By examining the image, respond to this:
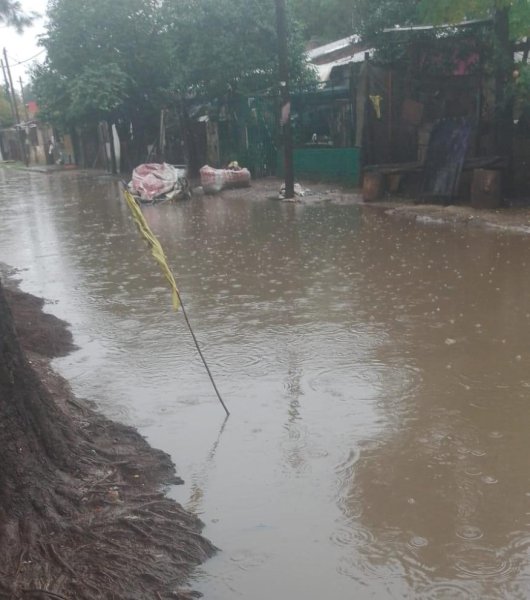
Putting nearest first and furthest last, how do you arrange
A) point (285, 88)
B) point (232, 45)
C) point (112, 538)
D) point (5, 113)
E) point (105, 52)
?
point (112, 538) → point (285, 88) → point (232, 45) → point (105, 52) → point (5, 113)

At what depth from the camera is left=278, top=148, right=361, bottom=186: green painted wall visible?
60.4 feet

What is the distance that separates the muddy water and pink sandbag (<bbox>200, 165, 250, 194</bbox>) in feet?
28.5

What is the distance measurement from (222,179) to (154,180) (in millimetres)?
1939

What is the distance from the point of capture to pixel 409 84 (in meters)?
15.7

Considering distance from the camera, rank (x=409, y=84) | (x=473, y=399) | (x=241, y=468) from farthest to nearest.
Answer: (x=409, y=84) → (x=473, y=399) → (x=241, y=468)

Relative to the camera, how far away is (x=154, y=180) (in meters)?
18.8

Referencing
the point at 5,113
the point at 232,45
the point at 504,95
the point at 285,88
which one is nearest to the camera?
the point at 504,95

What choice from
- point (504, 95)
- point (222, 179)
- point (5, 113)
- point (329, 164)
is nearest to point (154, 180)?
point (222, 179)

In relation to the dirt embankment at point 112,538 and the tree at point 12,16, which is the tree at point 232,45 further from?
the dirt embankment at point 112,538

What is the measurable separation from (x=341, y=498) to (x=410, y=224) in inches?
353

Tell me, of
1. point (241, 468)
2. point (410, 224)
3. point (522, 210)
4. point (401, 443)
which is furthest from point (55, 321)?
point (522, 210)

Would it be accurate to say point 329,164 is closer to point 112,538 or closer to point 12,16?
point 12,16

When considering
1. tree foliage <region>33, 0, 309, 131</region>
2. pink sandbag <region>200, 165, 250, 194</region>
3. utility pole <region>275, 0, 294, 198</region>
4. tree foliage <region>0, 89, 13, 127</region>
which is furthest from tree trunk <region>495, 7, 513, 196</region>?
tree foliage <region>0, 89, 13, 127</region>

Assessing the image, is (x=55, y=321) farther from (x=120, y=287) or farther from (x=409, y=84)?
(x=409, y=84)
